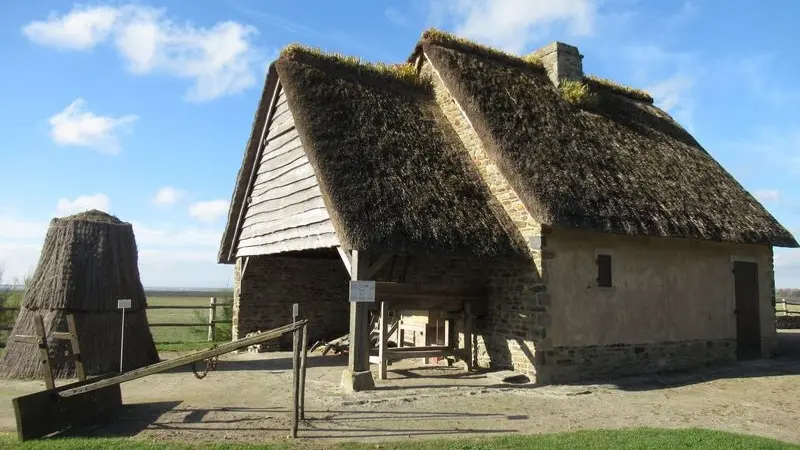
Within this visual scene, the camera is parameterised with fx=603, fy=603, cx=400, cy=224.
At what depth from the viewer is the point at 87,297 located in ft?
35.8

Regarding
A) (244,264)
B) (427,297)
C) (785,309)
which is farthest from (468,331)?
(785,309)

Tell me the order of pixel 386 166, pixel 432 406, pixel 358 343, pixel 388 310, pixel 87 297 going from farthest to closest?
pixel 87 297 → pixel 386 166 → pixel 388 310 → pixel 358 343 → pixel 432 406

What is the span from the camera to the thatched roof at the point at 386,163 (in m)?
9.41

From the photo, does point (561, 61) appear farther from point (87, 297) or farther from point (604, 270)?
point (87, 297)

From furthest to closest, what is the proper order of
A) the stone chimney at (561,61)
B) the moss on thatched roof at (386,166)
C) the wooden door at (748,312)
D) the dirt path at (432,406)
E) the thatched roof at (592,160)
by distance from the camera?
the stone chimney at (561,61), the wooden door at (748,312), the thatched roof at (592,160), the moss on thatched roof at (386,166), the dirt path at (432,406)

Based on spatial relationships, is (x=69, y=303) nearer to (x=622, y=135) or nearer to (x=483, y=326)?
(x=483, y=326)

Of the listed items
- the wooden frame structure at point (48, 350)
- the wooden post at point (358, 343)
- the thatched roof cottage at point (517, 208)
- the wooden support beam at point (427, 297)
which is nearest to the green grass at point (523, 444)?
the wooden frame structure at point (48, 350)

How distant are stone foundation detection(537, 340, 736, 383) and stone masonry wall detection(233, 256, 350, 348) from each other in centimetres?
726

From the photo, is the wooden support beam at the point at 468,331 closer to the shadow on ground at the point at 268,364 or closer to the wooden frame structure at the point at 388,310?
the wooden frame structure at the point at 388,310

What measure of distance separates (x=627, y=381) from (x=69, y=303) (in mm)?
9941

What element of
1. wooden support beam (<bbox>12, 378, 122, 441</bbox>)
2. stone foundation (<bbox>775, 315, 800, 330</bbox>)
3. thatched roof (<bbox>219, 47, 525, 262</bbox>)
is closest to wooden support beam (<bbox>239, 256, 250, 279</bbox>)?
thatched roof (<bbox>219, 47, 525, 262</bbox>)

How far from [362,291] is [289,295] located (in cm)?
665

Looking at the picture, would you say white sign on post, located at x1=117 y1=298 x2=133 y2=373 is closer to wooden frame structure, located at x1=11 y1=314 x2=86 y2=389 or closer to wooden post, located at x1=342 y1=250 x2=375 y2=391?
wooden frame structure, located at x1=11 y1=314 x2=86 y2=389

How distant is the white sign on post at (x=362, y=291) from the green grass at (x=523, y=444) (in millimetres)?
3060
